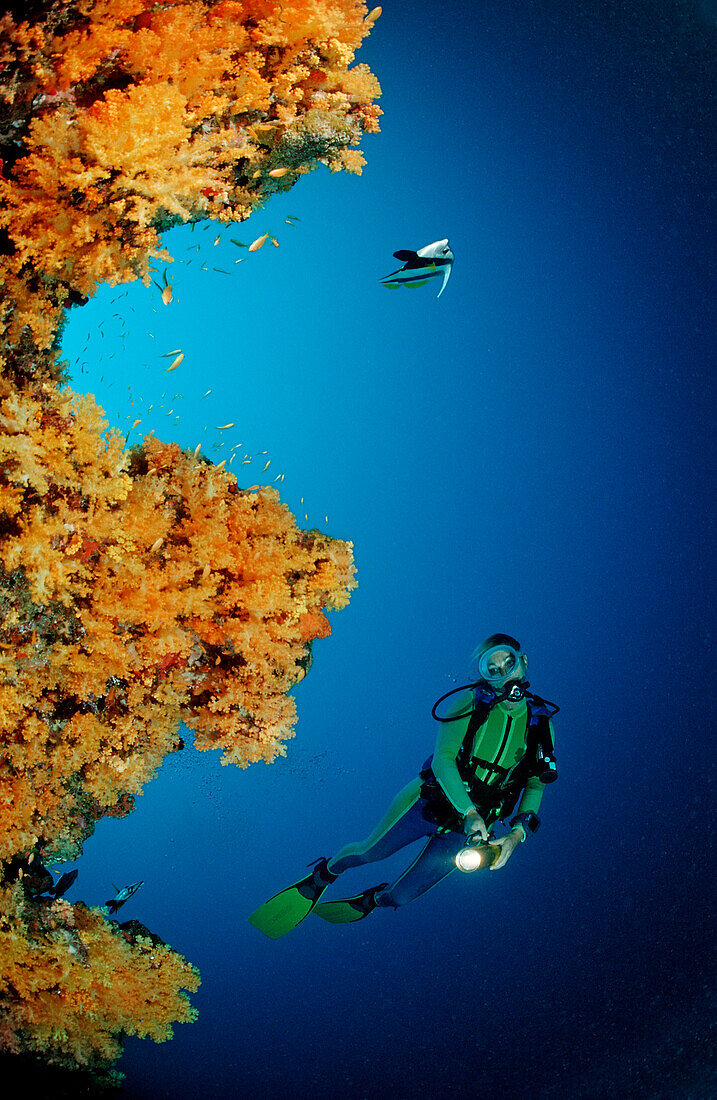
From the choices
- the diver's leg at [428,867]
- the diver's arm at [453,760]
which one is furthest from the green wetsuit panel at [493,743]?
the diver's leg at [428,867]

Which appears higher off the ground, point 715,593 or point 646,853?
point 715,593

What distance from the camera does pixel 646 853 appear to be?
6895 millimetres

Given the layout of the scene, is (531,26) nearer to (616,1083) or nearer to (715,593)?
(715,593)

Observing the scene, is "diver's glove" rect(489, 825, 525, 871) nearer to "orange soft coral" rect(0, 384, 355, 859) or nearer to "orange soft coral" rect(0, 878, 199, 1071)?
"orange soft coral" rect(0, 384, 355, 859)

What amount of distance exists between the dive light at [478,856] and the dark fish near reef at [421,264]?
316 cm

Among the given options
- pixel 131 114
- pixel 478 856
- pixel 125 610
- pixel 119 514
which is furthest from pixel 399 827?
pixel 131 114

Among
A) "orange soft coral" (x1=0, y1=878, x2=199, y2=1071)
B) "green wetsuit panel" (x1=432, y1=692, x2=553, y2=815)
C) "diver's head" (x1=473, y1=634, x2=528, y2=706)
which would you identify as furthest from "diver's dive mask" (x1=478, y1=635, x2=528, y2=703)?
"orange soft coral" (x1=0, y1=878, x2=199, y2=1071)

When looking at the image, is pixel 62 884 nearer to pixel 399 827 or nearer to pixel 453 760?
pixel 399 827

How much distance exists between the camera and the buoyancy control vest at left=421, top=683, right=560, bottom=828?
3326mm

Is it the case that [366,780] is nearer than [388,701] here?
Yes

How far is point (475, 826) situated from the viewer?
3.03m

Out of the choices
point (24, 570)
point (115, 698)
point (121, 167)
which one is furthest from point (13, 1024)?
point (121, 167)

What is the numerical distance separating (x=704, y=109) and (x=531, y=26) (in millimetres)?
1839

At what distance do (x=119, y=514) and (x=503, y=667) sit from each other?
2242mm
